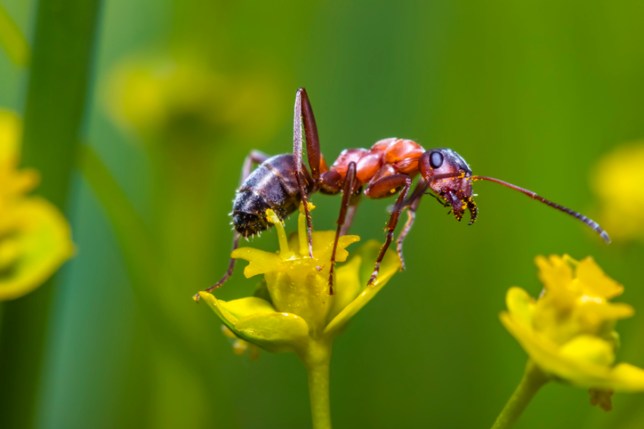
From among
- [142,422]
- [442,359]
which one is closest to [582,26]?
[442,359]

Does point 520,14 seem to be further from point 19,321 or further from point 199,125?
point 19,321

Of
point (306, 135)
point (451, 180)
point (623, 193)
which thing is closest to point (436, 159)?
point (451, 180)

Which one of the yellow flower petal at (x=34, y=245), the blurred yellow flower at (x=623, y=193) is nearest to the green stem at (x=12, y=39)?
the yellow flower petal at (x=34, y=245)

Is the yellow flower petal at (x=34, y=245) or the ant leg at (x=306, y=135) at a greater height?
the ant leg at (x=306, y=135)

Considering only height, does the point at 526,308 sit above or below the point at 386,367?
above

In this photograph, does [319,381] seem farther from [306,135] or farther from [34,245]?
[306,135]

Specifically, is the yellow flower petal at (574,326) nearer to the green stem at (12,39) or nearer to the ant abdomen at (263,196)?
the ant abdomen at (263,196)
